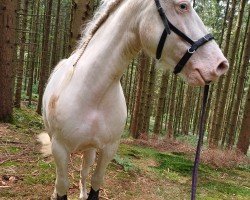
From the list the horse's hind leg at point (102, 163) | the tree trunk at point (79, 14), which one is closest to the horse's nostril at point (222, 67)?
the horse's hind leg at point (102, 163)

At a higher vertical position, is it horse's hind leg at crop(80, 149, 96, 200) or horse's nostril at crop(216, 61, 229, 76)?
horse's nostril at crop(216, 61, 229, 76)

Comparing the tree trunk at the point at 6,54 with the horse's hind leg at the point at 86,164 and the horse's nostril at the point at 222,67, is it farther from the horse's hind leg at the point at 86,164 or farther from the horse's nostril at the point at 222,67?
the horse's nostril at the point at 222,67

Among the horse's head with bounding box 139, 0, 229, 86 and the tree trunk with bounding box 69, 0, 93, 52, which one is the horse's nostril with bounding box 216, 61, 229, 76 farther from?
the tree trunk with bounding box 69, 0, 93, 52

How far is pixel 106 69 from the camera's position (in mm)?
3090

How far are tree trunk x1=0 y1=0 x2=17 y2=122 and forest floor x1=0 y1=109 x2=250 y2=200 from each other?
0.67 m

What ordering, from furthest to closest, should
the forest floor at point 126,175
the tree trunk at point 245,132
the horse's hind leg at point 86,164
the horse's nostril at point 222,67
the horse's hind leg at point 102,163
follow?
the tree trunk at point 245,132
the forest floor at point 126,175
the horse's hind leg at point 86,164
the horse's hind leg at point 102,163
the horse's nostril at point 222,67

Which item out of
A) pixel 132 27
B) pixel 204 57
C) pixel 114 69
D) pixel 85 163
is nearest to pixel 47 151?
pixel 85 163

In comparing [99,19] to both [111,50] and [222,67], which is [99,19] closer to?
[111,50]

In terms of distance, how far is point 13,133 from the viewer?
8.15 metres

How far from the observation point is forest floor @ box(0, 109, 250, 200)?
5.07m

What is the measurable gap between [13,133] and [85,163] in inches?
163

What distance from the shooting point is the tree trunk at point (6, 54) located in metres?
9.21

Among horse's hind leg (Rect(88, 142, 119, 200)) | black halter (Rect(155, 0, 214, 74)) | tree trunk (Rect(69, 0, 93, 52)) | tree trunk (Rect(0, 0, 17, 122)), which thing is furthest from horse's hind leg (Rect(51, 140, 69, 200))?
tree trunk (Rect(0, 0, 17, 122))

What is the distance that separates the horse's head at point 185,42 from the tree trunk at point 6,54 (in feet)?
24.4
